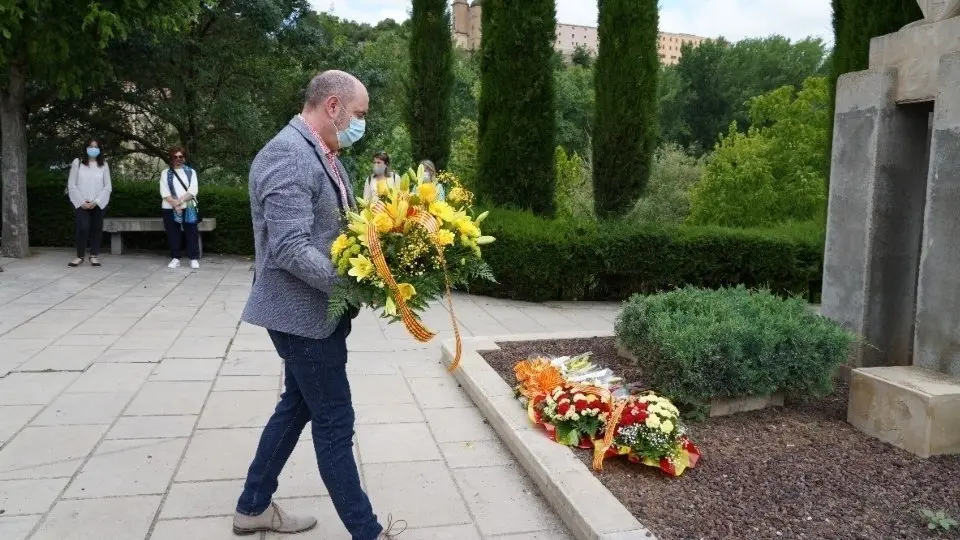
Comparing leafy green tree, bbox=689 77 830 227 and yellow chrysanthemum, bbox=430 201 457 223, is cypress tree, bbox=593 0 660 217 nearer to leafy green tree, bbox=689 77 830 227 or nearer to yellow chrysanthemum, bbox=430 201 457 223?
leafy green tree, bbox=689 77 830 227

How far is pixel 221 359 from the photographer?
6148 mm

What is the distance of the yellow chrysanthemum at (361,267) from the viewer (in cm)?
254

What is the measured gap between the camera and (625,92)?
11352 mm

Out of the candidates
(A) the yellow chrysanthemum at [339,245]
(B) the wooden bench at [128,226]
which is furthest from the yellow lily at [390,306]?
(B) the wooden bench at [128,226]

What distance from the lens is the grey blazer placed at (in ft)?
8.41

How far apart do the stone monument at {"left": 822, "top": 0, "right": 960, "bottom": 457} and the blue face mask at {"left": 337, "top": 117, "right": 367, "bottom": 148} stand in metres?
3.29

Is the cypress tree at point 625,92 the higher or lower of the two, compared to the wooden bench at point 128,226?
higher

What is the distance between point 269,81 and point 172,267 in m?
6.92

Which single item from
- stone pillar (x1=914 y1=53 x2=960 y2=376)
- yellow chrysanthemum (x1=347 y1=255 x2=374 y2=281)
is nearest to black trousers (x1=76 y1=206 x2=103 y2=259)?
yellow chrysanthemum (x1=347 y1=255 x2=374 y2=281)

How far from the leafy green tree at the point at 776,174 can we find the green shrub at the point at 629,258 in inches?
355

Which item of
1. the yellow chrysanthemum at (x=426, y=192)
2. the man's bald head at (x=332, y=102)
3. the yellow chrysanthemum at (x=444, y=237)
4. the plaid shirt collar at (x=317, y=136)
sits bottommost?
the yellow chrysanthemum at (x=444, y=237)

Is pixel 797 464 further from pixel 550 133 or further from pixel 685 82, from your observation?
pixel 685 82

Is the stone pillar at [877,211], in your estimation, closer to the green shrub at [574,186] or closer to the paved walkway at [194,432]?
the paved walkway at [194,432]

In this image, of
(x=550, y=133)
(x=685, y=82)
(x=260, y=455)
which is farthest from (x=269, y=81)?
(x=685, y=82)
